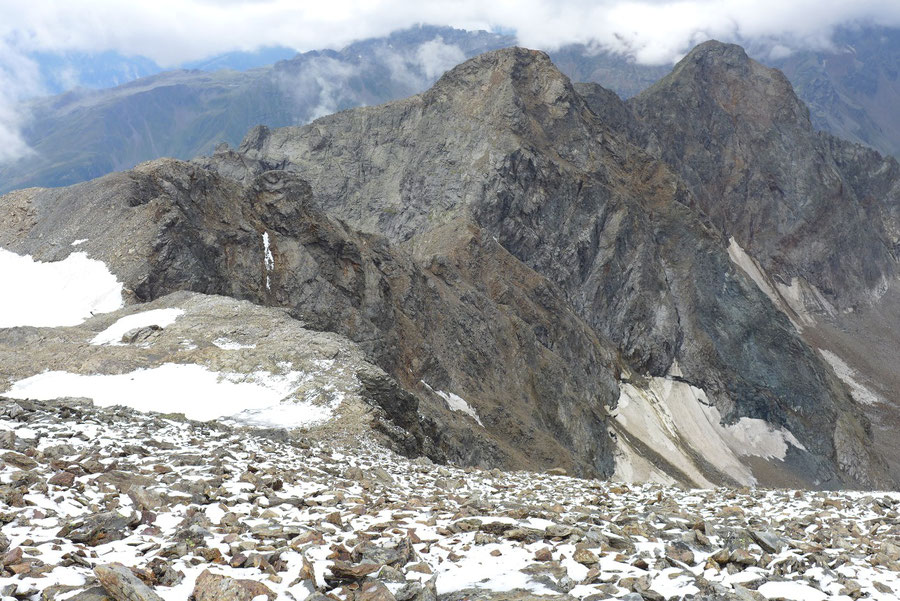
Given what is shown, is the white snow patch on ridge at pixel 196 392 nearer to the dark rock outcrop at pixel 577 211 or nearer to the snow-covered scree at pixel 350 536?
the snow-covered scree at pixel 350 536

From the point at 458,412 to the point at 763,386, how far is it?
286 ft

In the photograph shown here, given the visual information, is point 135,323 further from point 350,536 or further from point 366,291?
point 350,536

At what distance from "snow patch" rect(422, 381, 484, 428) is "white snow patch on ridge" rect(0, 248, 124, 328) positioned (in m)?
21.8

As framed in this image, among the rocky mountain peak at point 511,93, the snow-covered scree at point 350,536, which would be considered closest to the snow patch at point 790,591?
the snow-covered scree at point 350,536

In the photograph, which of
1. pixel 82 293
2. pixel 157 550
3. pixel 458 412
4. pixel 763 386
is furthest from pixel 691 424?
pixel 157 550

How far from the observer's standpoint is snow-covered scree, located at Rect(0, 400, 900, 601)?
8.07 metres

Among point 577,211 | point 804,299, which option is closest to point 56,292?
point 577,211

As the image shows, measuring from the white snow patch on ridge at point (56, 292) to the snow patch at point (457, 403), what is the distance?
856 inches

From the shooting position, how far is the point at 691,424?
10025 cm

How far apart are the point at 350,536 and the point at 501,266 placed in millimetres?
72877

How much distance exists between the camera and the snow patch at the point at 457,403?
47.0 meters

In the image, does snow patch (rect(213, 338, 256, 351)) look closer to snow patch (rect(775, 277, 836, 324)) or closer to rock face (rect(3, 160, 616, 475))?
rock face (rect(3, 160, 616, 475))

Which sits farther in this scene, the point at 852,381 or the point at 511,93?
the point at 852,381

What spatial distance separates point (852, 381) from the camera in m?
160
